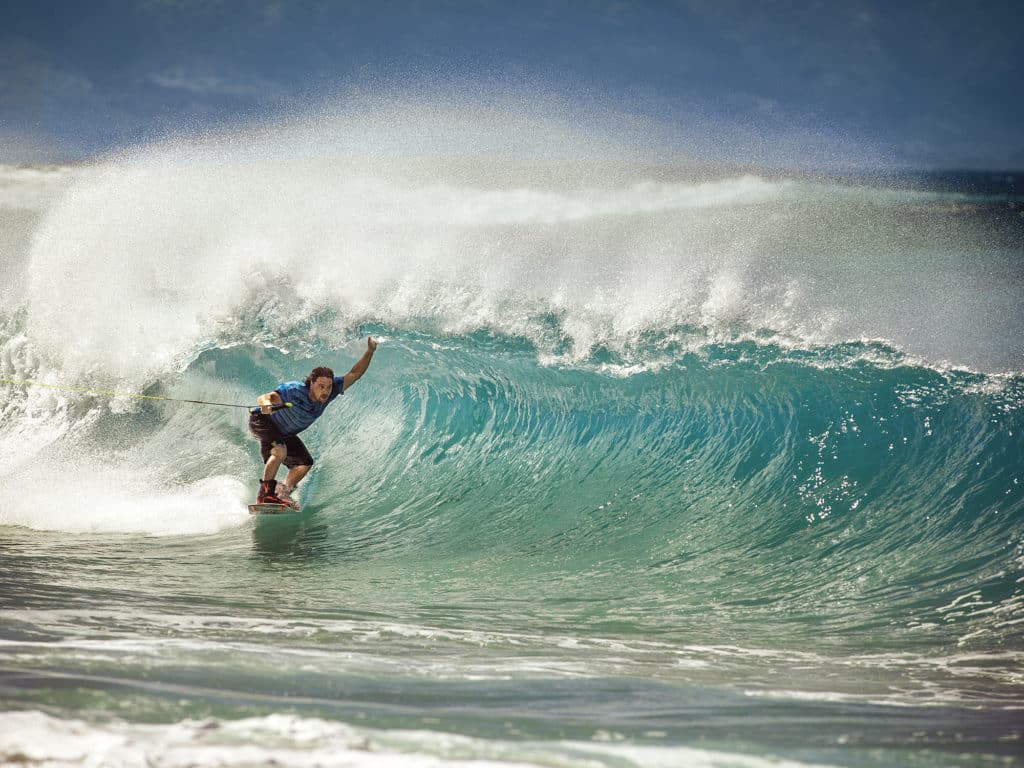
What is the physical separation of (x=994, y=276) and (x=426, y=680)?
21.4m

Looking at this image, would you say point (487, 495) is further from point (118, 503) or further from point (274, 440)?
point (118, 503)

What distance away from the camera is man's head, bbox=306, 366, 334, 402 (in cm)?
634

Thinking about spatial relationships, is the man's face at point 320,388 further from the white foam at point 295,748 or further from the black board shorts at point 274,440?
the white foam at point 295,748

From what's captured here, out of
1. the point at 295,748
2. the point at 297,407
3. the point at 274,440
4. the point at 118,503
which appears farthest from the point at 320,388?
the point at 295,748

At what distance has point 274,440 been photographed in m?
6.69

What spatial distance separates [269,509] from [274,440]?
713 millimetres

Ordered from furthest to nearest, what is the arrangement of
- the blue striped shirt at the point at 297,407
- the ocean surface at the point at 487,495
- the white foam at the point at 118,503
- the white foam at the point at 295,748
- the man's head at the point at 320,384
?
the white foam at the point at 118,503 → the blue striped shirt at the point at 297,407 → the man's head at the point at 320,384 → the ocean surface at the point at 487,495 → the white foam at the point at 295,748

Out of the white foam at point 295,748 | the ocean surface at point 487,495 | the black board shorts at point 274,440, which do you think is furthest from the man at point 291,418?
the white foam at point 295,748

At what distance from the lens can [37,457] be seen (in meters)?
9.17

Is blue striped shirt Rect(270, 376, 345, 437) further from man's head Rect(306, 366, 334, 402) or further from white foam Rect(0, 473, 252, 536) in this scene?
white foam Rect(0, 473, 252, 536)

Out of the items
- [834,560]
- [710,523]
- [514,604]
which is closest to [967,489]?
[834,560]

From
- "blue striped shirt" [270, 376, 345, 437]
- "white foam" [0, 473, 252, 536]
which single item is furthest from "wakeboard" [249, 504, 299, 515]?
"blue striped shirt" [270, 376, 345, 437]

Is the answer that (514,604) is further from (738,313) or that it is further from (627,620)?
(738,313)

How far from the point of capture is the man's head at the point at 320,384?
6.34 meters
